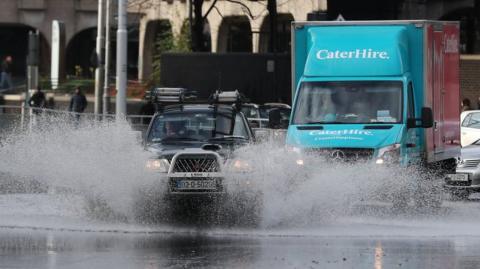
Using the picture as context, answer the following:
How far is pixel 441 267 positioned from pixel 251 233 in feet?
12.4

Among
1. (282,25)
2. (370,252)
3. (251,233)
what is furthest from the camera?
(282,25)

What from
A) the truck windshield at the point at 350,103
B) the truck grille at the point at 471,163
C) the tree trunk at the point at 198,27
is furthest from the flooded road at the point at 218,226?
the tree trunk at the point at 198,27

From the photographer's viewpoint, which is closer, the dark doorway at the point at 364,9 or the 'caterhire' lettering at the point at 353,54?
the 'caterhire' lettering at the point at 353,54

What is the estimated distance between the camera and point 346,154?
1934 cm

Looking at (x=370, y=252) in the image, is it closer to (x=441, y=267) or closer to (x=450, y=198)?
(x=441, y=267)

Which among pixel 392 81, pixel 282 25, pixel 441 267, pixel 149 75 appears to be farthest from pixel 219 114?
pixel 149 75

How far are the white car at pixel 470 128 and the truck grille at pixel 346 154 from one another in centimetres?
985

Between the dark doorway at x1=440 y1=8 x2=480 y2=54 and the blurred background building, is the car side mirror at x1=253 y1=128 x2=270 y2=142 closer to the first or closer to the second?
the blurred background building

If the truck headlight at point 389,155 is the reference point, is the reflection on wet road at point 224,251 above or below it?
below

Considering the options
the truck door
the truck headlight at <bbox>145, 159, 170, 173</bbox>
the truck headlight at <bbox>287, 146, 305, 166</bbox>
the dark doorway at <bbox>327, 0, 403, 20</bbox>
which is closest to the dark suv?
the truck headlight at <bbox>145, 159, 170, 173</bbox>

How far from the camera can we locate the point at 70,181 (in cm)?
1739

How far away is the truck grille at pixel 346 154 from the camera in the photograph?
19.3 m

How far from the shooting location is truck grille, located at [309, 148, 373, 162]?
19.3m

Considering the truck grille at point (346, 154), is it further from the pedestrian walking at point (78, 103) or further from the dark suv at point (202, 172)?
the pedestrian walking at point (78, 103)
